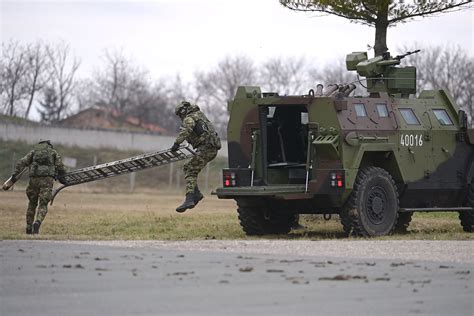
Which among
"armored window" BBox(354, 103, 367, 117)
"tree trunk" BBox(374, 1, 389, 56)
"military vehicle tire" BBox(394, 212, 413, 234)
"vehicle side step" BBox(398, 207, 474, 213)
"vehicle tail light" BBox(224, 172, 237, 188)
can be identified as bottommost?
"military vehicle tire" BBox(394, 212, 413, 234)

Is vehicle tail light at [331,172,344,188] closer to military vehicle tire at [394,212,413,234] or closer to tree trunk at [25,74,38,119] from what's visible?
military vehicle tire at [394,212,413,234]

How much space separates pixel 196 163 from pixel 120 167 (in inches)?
99.6

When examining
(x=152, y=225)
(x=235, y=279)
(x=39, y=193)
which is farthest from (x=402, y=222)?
(x=235, y=279)

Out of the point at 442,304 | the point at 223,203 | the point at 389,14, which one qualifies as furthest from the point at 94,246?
the point at 223,203

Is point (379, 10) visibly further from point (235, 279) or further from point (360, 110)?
point (235, 279)

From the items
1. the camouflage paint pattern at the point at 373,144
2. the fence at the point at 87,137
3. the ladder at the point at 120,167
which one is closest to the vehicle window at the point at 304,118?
the camouflage paint pattern at the point at 373,144

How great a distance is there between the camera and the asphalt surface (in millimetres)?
10734

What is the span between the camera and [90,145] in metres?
63.4

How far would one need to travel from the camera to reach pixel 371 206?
791 inches

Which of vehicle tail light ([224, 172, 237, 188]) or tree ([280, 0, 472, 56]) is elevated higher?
tree ([280, 0, 472, 56])

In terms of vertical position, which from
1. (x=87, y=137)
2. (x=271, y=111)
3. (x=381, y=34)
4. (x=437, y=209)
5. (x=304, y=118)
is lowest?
(x=437, y=209)

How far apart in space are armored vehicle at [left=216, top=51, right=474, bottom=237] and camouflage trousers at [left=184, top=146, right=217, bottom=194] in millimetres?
431

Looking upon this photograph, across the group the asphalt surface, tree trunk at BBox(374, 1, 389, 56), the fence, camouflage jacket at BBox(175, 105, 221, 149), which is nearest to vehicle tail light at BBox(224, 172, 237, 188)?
camouflage jacket at BBox(175, 105, 221, 149)

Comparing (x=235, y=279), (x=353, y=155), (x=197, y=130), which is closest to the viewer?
(x=235, y=279)
